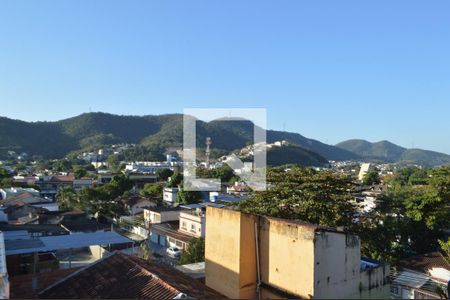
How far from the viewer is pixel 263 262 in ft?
19.4

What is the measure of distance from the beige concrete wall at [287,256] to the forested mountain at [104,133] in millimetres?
95462

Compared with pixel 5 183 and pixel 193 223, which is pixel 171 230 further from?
pixel 5 183

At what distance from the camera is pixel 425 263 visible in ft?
48.2

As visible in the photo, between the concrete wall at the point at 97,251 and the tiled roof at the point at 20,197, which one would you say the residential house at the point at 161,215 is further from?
the tiled roof at the point at 20,197

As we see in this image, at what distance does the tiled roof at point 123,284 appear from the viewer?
614 centimetres

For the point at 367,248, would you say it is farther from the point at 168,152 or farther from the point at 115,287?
the point at 168,152

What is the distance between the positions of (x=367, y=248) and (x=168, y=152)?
335 feet

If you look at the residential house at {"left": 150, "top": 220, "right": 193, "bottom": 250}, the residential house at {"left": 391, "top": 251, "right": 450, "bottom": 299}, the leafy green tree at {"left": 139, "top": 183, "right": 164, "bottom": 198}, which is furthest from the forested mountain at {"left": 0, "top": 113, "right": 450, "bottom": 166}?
the residential house at {"left": 391, "top": 251, "right": 450, "bottom": 299}

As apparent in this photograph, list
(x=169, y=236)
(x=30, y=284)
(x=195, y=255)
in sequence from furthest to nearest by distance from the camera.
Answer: (x=169, y=236)
(x=195, y=255)
(x=30, y=284)

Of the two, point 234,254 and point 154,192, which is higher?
point 234,254

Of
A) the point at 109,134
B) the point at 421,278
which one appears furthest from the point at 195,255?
the point at 109,134

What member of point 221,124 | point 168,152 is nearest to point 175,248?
point 168,152

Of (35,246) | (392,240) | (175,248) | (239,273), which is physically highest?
(239,273)

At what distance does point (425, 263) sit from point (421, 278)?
1.44m
